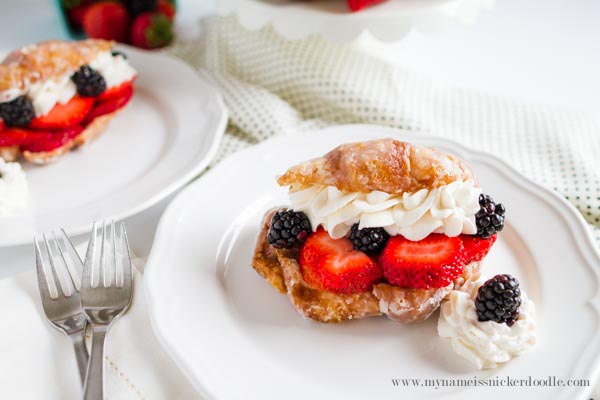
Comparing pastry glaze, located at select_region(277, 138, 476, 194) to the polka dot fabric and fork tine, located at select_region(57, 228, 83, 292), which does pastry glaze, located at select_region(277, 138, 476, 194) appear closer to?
fork tine, located at select_region(57, 228, 83, 292)

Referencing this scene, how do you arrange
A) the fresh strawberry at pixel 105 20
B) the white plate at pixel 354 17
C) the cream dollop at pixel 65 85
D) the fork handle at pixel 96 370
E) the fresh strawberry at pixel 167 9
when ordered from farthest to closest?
1. the fresh strawberry at pixel 167 9
2. the fresh strawberry at pixel 105 20
3. the cream dollop at pixel 65 85
4. the white plate at pixel 354 17
5. the fork handle at pixel 96 370

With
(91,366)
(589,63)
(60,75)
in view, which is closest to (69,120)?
(60,75)

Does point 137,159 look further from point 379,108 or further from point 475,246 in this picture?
point 475,246

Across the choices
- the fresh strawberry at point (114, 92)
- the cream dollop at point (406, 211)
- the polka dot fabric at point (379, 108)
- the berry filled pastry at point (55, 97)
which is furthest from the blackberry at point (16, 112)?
the cream dollop at point (406, 211)

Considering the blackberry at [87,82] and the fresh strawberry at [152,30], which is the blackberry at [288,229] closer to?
the blackberry at [87,82]

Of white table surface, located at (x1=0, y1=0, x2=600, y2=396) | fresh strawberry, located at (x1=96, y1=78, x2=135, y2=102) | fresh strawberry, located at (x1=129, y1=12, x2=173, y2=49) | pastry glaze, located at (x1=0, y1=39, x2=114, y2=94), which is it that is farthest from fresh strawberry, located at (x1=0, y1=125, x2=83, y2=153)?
white table surface, located at (x1=0, y1=0, x2=600, y2=396)

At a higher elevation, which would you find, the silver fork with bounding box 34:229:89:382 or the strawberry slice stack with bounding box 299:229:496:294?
the strawberry slice stack with bounding box 299:229:496:294

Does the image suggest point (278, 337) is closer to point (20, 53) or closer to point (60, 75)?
point (60, 75)
